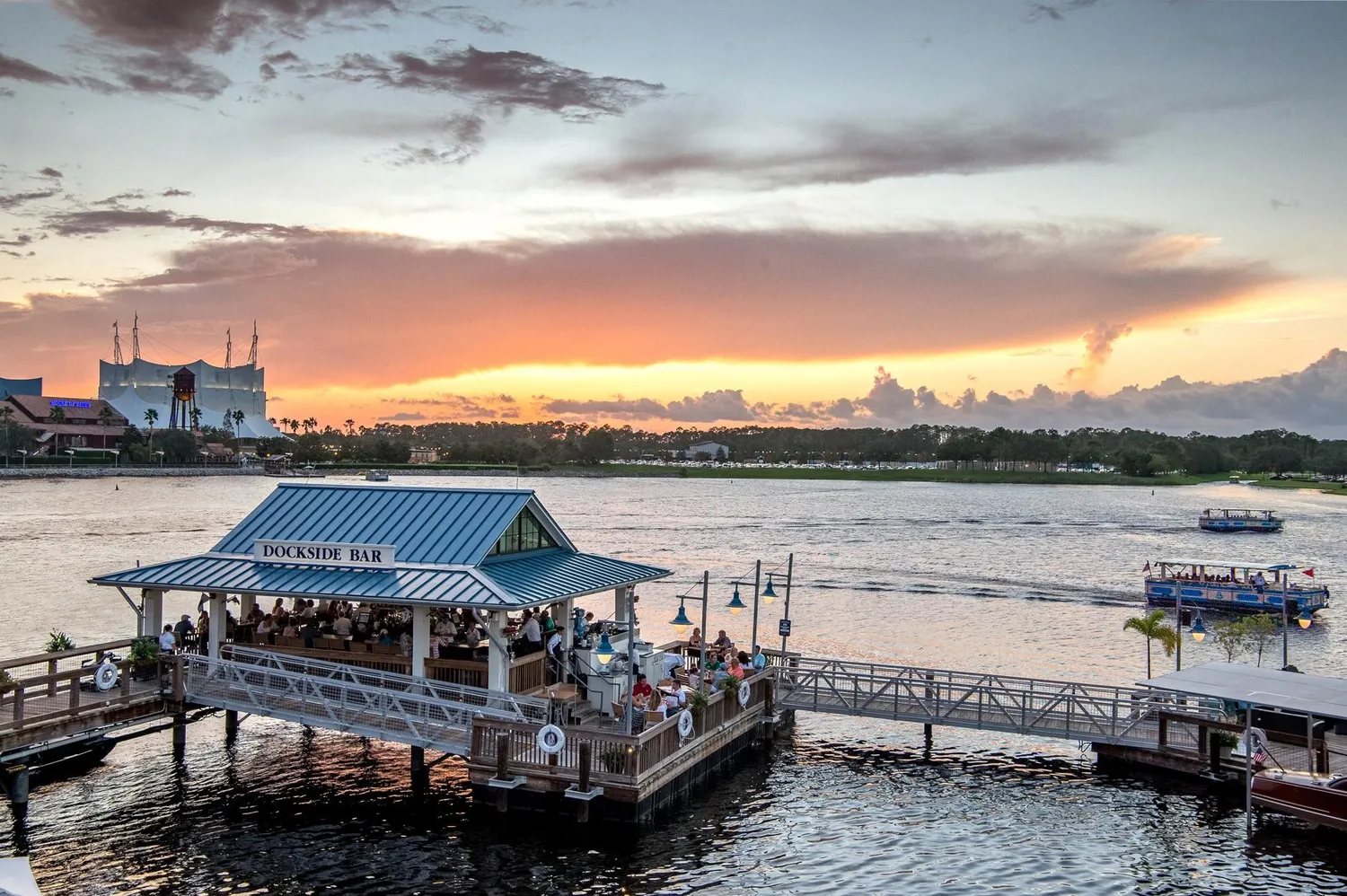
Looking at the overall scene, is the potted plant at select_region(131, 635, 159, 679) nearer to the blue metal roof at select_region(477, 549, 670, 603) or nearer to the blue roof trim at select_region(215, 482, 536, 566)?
the blue roof trim at select_region(215, 482, 536, 566)

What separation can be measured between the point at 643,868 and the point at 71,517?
129417 mm

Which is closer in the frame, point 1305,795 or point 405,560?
point 1305,795

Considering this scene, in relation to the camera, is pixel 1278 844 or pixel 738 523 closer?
pixel 1278 844

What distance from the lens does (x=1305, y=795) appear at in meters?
24.8

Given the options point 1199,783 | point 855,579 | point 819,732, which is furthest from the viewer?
point 855,579

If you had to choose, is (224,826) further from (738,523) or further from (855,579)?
(738,523)

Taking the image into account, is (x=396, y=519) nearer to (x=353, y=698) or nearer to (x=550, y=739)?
(x=353, y=698)

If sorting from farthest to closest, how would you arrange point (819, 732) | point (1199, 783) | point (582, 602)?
point (582, 602) < point (819, 732) < point (1199, 783)

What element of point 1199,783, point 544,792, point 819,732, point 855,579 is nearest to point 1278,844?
point 1199,783

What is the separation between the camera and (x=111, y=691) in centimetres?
2611

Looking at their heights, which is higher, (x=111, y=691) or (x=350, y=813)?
(x=111, y=691)

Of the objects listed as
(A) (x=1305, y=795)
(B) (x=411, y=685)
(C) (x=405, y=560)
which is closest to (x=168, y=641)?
(C) (x=405, y=560)

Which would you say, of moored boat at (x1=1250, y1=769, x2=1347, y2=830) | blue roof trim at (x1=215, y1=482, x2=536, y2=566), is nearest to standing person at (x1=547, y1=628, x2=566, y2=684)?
blue roof trim at (x1=215, y1=482, x2=536, y2=566)

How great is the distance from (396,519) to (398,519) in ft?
0.16
